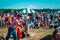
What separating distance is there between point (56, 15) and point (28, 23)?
0.77 metres

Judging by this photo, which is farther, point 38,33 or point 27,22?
point 27,22

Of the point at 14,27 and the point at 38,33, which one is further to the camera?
the point at 38,33

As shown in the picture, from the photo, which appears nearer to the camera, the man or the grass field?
the man

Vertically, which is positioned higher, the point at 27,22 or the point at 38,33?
the point at 27,22

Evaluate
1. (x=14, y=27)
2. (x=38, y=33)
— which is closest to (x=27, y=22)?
(x=38, y=33)

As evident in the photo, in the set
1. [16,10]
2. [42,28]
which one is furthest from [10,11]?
[42,28]

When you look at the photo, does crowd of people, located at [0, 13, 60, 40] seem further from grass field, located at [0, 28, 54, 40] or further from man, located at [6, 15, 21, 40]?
grass field, located at [0, 28, 54, 40]

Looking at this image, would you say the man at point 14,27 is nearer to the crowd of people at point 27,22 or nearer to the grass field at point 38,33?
the crowd of people at point 27,22

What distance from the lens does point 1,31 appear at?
5887 millimetres

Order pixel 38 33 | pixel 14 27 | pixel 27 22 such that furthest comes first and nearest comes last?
pixel 27 22 < pixel 38 33 < pixel 14 27

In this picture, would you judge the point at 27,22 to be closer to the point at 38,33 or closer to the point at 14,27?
the point at 38,33

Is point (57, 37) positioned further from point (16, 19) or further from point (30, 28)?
point (30, 28)

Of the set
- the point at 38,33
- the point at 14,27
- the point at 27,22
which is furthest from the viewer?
the point at 27,22

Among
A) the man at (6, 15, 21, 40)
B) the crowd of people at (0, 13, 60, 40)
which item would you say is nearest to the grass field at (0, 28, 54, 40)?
the crowd of people at (0, 13, 60, 40)
